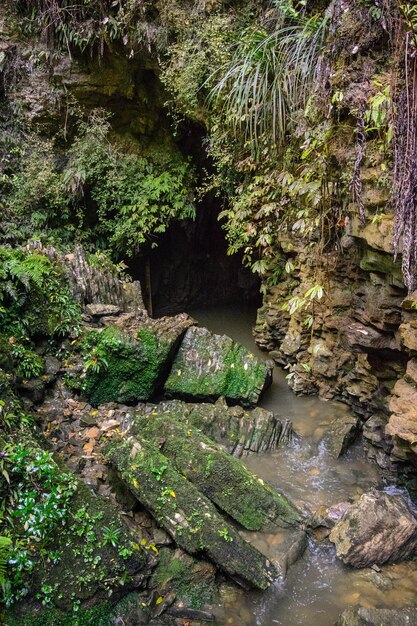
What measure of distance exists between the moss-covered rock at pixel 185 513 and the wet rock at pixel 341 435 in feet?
6.29

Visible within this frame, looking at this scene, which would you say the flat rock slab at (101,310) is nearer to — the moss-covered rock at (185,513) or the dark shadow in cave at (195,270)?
the moss-covered rock at (185,513)

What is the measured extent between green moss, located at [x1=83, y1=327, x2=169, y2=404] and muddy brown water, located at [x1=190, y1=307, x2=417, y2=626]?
5.61 feet

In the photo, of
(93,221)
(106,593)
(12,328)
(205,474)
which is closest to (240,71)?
(93,221)

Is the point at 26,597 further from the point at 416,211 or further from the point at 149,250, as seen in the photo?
the point at 149,250

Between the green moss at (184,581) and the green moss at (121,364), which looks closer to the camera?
the green moss at (184,581)

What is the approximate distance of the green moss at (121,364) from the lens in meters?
5.72

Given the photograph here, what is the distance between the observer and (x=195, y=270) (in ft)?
33.6

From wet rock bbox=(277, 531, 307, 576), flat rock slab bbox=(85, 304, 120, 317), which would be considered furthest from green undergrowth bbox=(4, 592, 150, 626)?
flat rock slab bbox=(85, 304, 120, 317)

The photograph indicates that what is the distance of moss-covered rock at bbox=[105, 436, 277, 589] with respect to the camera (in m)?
3.76

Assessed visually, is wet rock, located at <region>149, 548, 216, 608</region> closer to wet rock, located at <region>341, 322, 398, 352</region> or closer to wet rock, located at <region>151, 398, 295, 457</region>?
wet rock, located at <region>151, 398, 295, 457</region>

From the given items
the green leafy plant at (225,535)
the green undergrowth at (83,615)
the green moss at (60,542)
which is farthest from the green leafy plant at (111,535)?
the green leafy plant at (225,535)

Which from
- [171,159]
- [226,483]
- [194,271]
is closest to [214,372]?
[226,483]

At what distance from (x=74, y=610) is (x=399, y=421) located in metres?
3.18

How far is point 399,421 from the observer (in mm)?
4199
